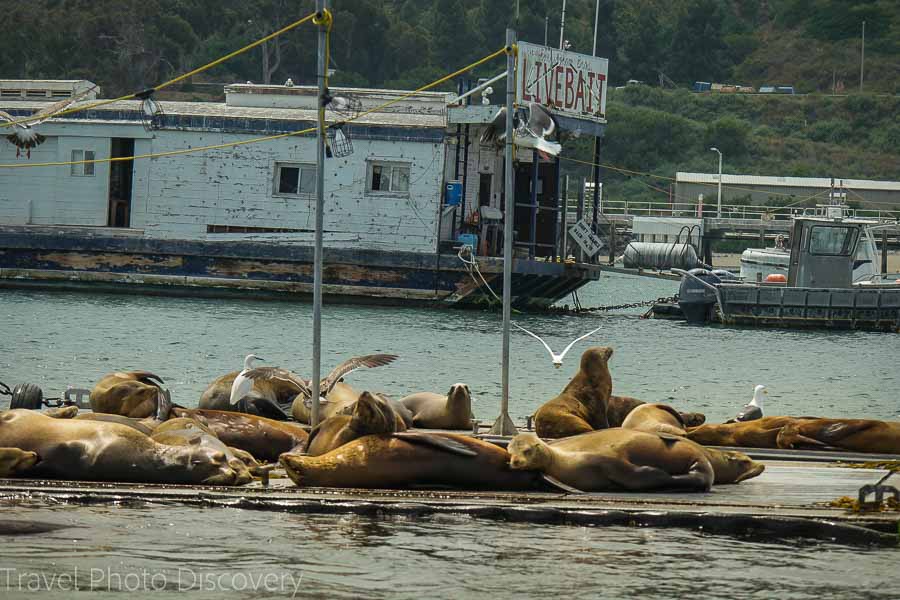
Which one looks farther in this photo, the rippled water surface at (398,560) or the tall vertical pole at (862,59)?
the tall vertical pole at (862,59)

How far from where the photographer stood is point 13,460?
9.98m

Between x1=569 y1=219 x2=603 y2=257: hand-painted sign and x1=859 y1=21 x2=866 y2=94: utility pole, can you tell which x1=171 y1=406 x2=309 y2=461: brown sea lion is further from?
x1=859 y1=21 x2=866 y2=94: utility pole

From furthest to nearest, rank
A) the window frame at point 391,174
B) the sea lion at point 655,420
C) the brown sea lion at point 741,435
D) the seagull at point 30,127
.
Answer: the window frame at point 391,174 < the seagull at point 30,127 < the brown sea lion at point 741,435 < the sea lion at point 655,420

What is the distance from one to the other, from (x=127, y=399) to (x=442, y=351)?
14.5 meters

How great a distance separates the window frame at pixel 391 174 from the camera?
3425cm

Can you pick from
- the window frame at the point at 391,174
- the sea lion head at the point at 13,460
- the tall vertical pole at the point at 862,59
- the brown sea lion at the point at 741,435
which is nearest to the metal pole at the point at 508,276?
the brown sea lion at the point at 741,435

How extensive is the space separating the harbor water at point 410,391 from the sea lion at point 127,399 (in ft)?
10.5

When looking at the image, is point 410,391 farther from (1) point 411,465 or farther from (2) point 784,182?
(2) point 784,182

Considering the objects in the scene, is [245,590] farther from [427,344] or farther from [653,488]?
[427,344]

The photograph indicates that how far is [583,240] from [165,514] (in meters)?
26.6

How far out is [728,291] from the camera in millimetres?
37406

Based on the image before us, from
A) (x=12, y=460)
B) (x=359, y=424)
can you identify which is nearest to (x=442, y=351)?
(x=359, y=424)

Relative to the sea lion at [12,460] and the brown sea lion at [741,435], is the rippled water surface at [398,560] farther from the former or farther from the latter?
the brown sea lion at [741,435]

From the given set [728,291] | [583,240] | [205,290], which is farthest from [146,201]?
[728,291]
